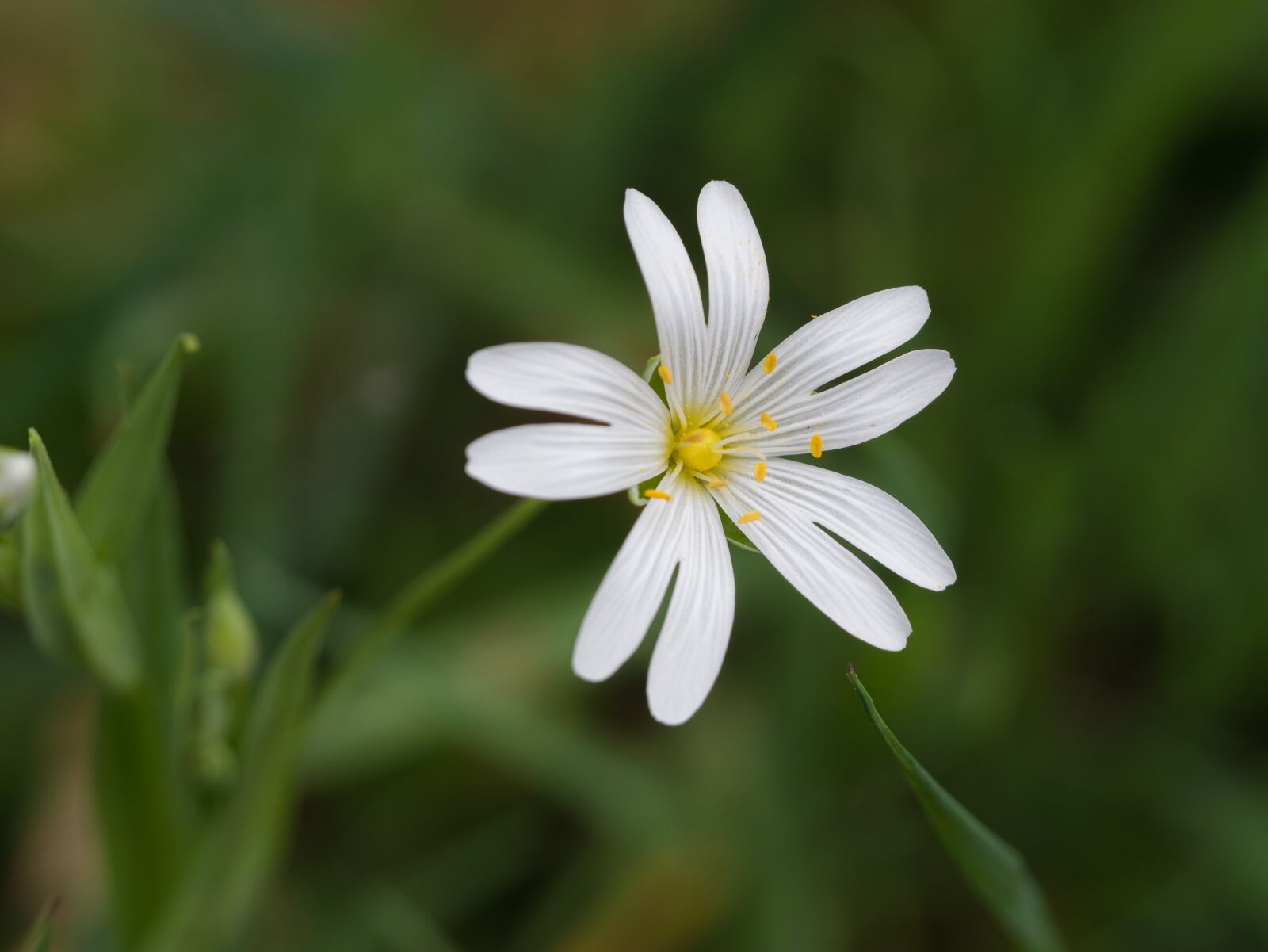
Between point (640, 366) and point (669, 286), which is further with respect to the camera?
point (640, 366)

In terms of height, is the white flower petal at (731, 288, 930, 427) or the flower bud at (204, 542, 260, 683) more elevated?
the white flower petal at (731, 288, 930, 427)

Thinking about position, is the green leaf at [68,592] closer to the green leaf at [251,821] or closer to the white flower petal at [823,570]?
the green leaf at [251,821]

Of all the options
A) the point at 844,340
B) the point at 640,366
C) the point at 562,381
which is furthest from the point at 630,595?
the point at 640,366

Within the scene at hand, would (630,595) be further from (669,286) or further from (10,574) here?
(10,574)

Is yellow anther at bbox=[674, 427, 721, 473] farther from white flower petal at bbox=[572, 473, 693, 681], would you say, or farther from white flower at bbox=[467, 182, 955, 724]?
white flower petal at bbox=[572, 473, 693, 681]

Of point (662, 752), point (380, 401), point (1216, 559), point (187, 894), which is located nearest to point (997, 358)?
point (1216, 559)

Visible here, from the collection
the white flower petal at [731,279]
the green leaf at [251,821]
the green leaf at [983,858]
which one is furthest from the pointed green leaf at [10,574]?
the green leaf at [983,858]

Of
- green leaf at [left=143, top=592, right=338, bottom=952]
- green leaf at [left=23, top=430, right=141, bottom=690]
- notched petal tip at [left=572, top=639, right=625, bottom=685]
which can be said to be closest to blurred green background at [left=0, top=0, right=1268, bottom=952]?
green leaf at [left=143, top=592, right=338, bottom=952]
